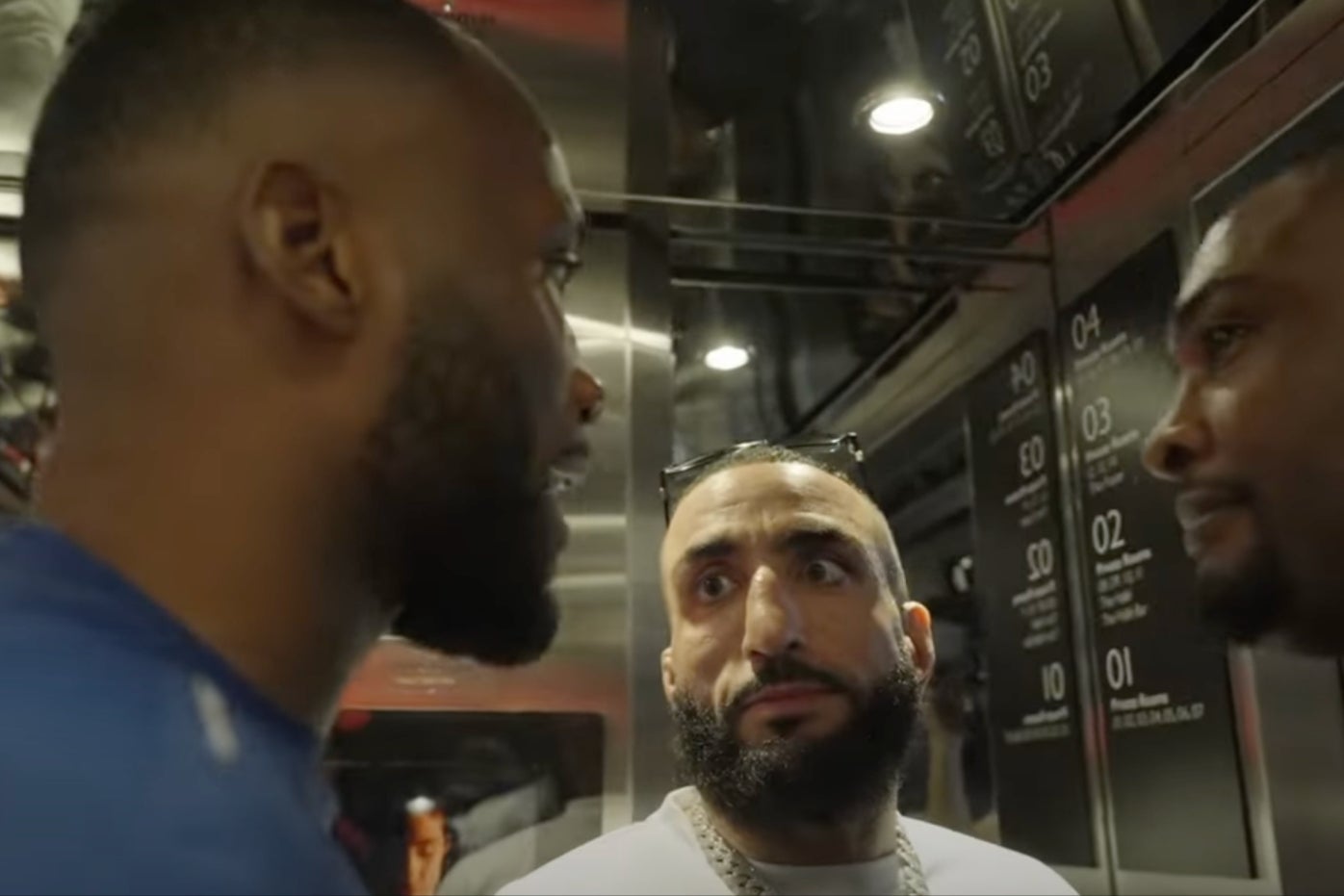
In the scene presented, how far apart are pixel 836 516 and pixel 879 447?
0.88m

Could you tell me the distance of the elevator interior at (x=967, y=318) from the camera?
1.47m

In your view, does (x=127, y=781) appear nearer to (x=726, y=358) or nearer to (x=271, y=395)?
(x=271, y=395)

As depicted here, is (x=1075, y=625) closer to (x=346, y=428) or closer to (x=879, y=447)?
(x=879, y=447)

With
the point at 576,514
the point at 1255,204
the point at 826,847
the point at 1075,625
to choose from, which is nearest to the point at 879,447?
the point at 1075,625

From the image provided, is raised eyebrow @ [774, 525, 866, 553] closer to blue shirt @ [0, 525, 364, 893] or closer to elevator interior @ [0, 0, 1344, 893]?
elevator interior @ [0, 0, 1344, 893]

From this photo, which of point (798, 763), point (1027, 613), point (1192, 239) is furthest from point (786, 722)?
point (1192, 239)

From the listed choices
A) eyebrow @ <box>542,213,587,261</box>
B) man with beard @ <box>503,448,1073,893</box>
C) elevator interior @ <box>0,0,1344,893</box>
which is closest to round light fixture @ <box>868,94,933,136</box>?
elevator interior @ <box>0,0,1344,893</box>

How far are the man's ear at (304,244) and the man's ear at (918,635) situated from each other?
3.17ft

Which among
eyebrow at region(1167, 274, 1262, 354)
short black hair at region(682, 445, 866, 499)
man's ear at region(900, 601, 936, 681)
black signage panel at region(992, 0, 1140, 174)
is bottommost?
man's ear at region(900, 601, 936, 681)

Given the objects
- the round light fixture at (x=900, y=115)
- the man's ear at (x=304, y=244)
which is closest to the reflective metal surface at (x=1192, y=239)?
the round light fixture at (x=900, y=115)

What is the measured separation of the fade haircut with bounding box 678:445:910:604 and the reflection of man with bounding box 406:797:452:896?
445 millimetres

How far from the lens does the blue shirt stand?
47 centimetres

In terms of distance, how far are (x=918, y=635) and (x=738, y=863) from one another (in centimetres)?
34

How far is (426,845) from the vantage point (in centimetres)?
150
